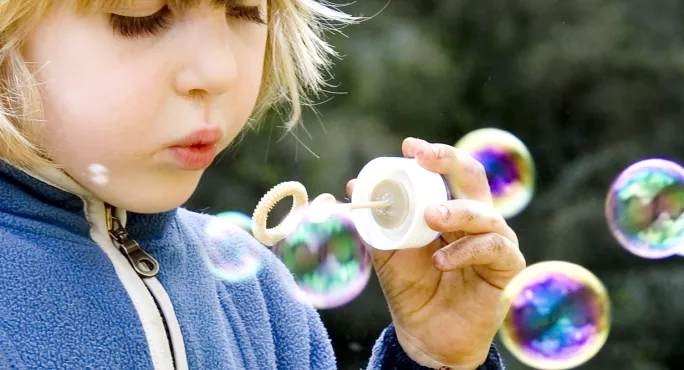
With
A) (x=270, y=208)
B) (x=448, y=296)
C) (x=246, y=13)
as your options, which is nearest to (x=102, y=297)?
(x=270, y=208)

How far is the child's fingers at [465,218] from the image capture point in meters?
0.88

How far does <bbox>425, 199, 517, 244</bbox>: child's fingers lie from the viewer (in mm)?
880

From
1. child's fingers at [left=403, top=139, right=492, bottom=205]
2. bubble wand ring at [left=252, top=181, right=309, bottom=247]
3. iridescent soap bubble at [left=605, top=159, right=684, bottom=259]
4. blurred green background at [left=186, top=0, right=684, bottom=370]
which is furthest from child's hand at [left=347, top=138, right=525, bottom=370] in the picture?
blurred green background at [left=186, top=0, right=684, bottom=370]

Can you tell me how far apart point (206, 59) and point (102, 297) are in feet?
0.75

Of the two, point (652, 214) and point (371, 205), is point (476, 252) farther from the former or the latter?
point (652, 214)

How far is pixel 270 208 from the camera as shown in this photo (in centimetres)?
85

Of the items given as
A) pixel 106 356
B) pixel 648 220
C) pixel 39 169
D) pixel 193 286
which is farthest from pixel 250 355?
pixel 648 220

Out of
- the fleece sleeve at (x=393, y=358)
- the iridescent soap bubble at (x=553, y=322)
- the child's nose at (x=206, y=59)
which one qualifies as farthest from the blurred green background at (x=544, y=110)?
the child's nose at (x=206, y=59)

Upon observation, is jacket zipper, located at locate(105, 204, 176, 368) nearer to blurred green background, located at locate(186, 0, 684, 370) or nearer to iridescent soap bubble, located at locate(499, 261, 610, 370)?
iridescent soap bubble, located at locate(499, 261, 610, 370)

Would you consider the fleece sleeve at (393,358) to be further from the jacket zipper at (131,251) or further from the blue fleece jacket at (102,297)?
the jacket zipper at (131,251)

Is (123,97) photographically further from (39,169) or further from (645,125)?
(645,125)

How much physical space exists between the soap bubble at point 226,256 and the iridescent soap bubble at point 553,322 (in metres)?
0.35

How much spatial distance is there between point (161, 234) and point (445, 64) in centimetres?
134

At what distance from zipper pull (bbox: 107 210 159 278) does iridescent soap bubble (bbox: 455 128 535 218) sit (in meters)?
0.50
